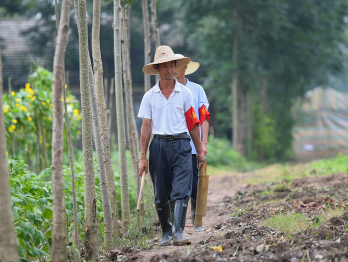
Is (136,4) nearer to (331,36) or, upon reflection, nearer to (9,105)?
(331,36)

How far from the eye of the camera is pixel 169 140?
3.68 meters

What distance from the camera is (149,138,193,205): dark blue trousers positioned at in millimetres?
3666

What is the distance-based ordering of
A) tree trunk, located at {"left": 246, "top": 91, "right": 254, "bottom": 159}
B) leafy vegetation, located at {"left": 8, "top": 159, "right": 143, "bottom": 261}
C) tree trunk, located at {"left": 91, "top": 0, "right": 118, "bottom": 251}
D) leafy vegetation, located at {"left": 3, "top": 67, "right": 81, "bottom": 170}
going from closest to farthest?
leafy vegetation, located at {"left": 8, "top": 159, "right": 143, "bottom": 261} → tree trunk, located at {"left": 91, "top": 0, "right": 118, "bottom": 251} → leafy vegetation, located at {"left": 3, "top": 67, "right": 81, "bottom": 170} → tree trunk, located at {"left": 246, "top": 91, "right": 254, "bottom": 159}

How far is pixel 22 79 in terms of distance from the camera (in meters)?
17.0

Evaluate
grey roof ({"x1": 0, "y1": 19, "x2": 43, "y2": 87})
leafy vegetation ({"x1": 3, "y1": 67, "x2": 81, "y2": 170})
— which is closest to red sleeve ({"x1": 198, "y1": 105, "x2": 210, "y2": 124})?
leafy vegetation ({"x1": 3, "y1": 67, "x2": 81, "y2": 170})

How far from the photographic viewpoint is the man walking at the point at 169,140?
367 cm

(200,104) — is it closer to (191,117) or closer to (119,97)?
(191,117)

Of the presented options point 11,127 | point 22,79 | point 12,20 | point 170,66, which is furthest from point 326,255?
point 12,20

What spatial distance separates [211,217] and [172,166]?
189cm

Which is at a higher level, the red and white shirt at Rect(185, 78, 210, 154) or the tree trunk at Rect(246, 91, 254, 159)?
the red and white shirt at Rect(185, 78, 210, 154)

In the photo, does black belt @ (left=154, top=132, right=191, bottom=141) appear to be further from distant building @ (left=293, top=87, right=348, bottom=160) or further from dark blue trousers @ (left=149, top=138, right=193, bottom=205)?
distant building @ (left=293, top=87, right=348, bottom=160)

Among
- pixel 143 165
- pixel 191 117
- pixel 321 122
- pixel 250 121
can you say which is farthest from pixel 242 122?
pixel 143 165

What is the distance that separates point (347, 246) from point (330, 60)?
17281 millimetres

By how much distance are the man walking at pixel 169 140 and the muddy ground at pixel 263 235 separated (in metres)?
0.31
